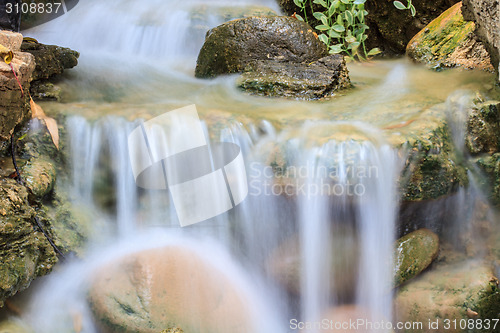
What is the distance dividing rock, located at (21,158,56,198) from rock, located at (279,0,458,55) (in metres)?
3.77

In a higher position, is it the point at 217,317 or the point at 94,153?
the point at 94,153

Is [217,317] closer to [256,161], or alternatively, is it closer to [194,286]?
[194,286]

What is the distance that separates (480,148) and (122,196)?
2.41 metres

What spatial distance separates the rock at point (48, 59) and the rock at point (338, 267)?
2424 millimetres

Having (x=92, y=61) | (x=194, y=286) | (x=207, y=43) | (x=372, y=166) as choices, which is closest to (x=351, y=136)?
(x=372, y=166)

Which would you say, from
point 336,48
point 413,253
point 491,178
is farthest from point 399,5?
point 413,253

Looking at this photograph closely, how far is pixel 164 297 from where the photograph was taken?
2836 mm

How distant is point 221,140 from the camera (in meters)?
3.19

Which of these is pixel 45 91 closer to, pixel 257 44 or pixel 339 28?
pixel 257 44

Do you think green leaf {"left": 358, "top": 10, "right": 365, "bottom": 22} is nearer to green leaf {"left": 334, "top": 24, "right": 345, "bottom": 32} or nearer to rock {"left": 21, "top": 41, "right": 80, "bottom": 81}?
green leaf {"left": 334, "top": 24, "right": 345, "bottom": 32}

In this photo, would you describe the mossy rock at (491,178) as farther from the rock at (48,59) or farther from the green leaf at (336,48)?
the rock at (48,59)

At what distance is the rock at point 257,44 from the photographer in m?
4.25

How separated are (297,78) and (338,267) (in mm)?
1667

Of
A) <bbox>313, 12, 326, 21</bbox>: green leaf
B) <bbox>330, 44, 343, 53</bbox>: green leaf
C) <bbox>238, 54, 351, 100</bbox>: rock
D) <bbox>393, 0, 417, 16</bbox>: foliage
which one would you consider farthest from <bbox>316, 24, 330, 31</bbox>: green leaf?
<bbox>238, 54, 351, 100</bbox>: rock
